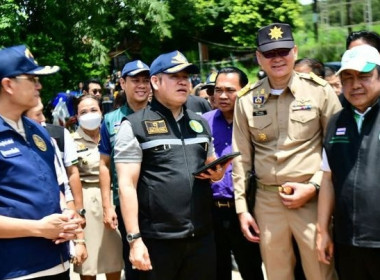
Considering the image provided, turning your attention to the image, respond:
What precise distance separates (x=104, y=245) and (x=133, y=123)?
1498 millimetres

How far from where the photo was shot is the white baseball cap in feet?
9.41

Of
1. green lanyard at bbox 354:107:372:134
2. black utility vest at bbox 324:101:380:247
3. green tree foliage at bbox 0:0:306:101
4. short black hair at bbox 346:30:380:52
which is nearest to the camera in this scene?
black utility vest at bbox 324:101:380:247

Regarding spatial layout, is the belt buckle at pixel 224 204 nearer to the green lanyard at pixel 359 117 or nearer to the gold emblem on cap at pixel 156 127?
the gold emblem on cap at pixel 156 127

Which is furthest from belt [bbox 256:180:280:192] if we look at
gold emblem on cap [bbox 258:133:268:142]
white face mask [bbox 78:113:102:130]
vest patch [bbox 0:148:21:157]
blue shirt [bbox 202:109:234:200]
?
white face mask [bbox 78:113:102:130]

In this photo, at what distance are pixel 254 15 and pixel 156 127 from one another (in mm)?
20517

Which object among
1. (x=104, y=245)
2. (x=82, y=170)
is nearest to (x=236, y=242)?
(x=104, y=245)

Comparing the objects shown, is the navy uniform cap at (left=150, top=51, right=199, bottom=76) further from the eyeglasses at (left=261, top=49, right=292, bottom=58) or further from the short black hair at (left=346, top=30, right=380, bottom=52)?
the short black hair at (left=346, top=30, right=380, bottom=52)

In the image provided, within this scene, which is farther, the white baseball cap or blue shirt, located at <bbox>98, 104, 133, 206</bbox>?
blue shirt, located at <bbox>98, 104, 133, 206</bbox>

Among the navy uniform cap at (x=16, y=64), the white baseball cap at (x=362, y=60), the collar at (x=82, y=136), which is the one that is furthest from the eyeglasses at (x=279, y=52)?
the collar at (x=82, y=136)

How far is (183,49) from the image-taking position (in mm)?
25844

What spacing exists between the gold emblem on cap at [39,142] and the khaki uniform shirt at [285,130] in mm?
1322

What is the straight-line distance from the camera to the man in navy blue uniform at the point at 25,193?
2.58m

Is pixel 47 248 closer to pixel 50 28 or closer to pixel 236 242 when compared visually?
pixel 236 242

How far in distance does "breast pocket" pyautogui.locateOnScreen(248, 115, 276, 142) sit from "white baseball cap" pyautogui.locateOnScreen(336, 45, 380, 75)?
0.64m
